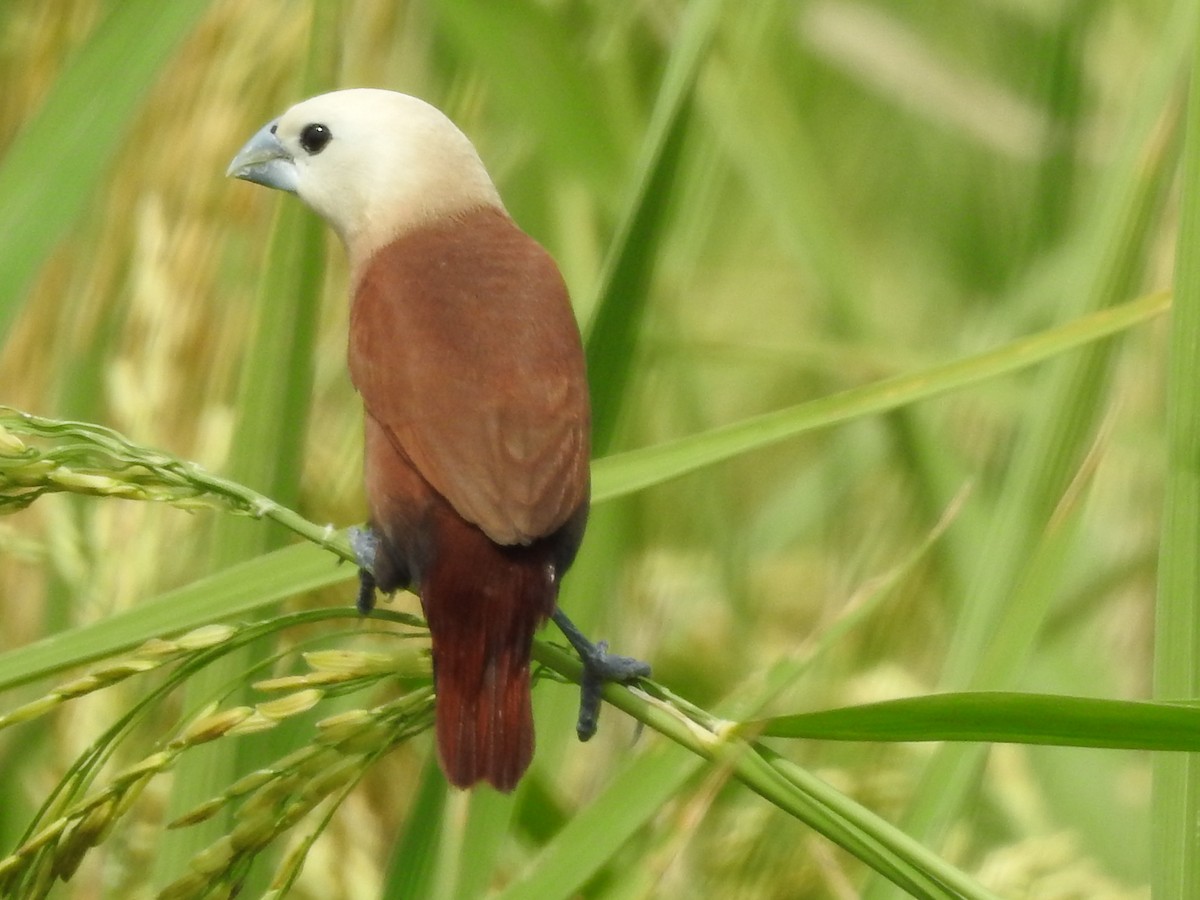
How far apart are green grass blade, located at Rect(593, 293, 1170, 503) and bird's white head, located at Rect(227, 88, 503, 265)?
50cm

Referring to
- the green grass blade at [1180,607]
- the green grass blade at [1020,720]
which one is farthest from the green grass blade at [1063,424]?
the green grass blade at [1020,720]

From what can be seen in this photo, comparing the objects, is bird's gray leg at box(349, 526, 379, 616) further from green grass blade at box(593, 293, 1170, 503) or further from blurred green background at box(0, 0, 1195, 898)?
green grass blade at box(593, 293, 1170, 503)

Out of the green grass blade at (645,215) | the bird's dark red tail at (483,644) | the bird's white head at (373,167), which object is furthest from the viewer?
the bird's white head at (373,167)

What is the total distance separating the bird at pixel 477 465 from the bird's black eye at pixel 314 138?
0.75 ft

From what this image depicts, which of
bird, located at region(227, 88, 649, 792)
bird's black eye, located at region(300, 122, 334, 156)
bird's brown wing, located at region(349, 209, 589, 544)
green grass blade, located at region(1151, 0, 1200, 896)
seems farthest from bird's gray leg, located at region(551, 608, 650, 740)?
bird's black eye, located at region(300, 122, 334, 156)

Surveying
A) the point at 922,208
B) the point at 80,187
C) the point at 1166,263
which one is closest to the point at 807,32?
the point at 922,208

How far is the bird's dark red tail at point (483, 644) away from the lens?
106cm

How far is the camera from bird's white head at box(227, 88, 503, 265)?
5.18ft

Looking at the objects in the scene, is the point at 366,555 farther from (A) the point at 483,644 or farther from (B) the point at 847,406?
(B) the point at 847,406

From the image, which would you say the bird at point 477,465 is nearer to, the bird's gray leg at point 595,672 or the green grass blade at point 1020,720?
the bird's gray leg at point 595,672

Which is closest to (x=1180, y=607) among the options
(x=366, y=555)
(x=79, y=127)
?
(x=366, y=555)

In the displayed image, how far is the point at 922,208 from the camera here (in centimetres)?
239

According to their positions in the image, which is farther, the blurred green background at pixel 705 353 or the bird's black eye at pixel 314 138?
the bird's black eye at pixel 314 138

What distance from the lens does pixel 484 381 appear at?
3.91 ft
